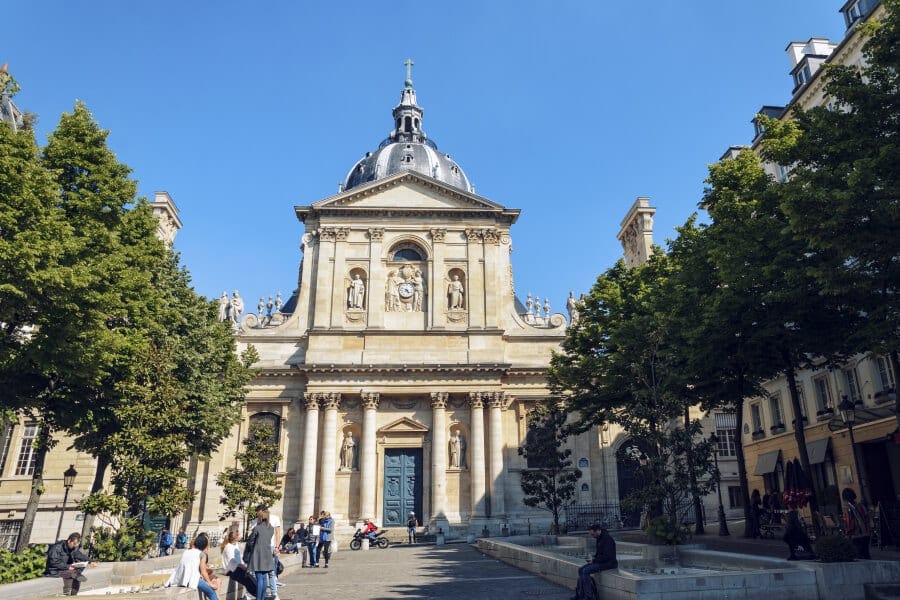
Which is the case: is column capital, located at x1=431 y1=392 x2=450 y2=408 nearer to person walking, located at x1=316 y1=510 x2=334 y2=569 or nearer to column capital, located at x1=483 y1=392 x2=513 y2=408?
column capital, located at x1=483 y1=392 x2=513 y2=408

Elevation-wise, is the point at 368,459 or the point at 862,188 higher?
the point at 862,188

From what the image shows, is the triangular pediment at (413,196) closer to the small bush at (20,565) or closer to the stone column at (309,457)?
the stone column at (309,457)

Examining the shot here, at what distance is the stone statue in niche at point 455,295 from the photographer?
39719 millimetres

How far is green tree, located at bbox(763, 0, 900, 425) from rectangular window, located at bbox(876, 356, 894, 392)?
1058 cm

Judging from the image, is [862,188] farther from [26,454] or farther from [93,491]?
[26,454]

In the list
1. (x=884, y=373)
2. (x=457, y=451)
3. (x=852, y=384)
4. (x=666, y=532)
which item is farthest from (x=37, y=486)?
(x=852, y=384)

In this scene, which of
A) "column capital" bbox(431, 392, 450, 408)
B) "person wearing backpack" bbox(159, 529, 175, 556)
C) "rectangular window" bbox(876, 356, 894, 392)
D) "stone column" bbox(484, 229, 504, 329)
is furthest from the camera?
"stone column" bbox(484, 229, 504, 329)

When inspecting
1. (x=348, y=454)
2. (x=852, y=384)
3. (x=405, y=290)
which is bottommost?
(x=348, y=454)

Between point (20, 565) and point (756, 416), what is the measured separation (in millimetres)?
34639

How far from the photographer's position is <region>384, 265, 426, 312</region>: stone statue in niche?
1561 inches

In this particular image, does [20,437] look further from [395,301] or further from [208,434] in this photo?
[395,301]

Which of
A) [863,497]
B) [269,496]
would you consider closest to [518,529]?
[269,496]

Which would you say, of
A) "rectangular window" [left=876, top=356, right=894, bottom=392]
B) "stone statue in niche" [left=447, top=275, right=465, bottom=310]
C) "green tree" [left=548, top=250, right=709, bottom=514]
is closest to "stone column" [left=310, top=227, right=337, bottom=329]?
"stone statue in niche" [left=447, top=275, right=465, bottom=310]

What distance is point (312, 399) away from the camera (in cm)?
3631
